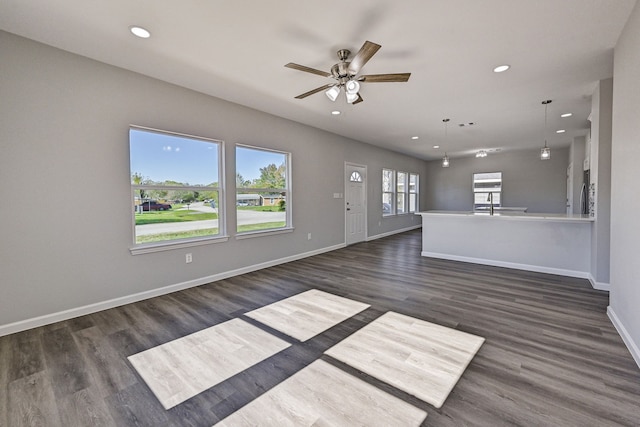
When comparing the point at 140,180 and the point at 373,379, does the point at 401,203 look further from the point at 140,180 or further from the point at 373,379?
the point at 373,379

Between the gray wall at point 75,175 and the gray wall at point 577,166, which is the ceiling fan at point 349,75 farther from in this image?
the gray wall at point 577,166

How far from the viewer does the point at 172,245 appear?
3646 mm

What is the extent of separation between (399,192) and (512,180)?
3868 mm

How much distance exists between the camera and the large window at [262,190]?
4512mm

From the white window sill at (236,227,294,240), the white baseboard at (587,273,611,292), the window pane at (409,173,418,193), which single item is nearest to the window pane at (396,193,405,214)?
the window pane at (409,173,418,193)

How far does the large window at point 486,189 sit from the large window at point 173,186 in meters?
9.25

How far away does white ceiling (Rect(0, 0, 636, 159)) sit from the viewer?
2.21 metres

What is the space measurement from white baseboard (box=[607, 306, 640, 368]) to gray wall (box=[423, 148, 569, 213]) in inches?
297

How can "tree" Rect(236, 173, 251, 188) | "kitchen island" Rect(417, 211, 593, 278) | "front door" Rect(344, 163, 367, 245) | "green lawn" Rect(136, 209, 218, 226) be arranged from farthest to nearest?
"front door" Rect(344, 163, 367, 245)
"tree" Rect(236, 173, 251, 188)
"kitchen island" Rect(417, 211, 593, 278)
"green lawn" Rect(136, 209, 218, 226)

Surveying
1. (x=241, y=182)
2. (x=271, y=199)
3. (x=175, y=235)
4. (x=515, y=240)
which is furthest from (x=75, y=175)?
(x=515, y=240)

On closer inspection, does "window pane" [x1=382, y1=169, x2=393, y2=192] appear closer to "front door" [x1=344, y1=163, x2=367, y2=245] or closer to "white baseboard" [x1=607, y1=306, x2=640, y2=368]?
"front door" [x1=344, y1=163, x2=367, y2=245]

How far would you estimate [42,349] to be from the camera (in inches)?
91.4

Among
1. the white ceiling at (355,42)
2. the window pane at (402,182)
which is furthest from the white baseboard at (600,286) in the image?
the window pane at (402,182)

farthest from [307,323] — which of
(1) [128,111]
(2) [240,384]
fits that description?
(1) [128,111]
